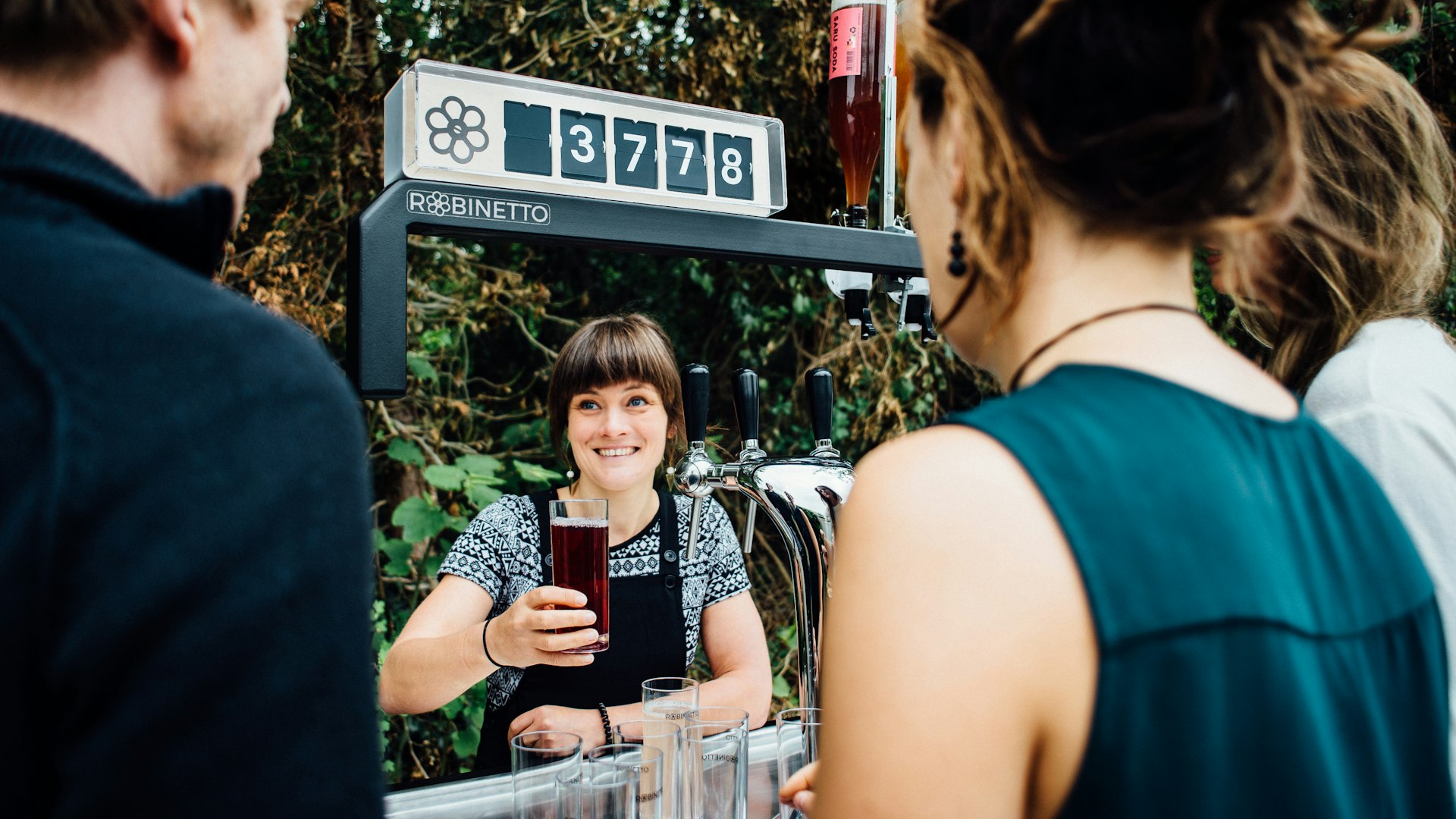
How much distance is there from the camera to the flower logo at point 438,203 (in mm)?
1052

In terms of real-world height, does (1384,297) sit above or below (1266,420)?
above

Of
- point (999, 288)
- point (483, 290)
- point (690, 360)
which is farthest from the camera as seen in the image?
point (690, 360)

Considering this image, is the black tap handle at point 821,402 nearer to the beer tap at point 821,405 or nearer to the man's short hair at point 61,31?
the beer tap at point 821,405

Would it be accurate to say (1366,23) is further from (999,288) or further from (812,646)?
(812,646)

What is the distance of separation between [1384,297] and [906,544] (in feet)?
3.04

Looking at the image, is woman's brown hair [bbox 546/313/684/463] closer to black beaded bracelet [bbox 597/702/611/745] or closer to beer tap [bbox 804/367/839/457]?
black beaded bracelet [bbox 597/702/611/745]


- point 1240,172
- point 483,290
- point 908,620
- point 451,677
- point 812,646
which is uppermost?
point 483,290

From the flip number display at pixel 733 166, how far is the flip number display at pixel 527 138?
211 mm

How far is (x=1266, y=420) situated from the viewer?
59cm

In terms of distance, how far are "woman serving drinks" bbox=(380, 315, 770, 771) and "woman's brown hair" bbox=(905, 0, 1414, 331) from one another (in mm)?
1433

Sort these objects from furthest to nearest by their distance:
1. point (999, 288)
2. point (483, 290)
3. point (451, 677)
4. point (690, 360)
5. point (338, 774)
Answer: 1. point (690, 360)
2. point (483, 290)
3. point (451, 677)
4. point (999, 288)
5. point (338, 774)

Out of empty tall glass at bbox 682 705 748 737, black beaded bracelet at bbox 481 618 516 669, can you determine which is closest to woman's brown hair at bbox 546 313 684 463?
black beaded bracelet at bbox 481 618 516 669

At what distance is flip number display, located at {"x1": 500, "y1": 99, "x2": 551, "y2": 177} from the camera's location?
1099 mm

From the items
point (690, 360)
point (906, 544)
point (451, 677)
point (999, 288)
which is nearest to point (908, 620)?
point (906, 544)
